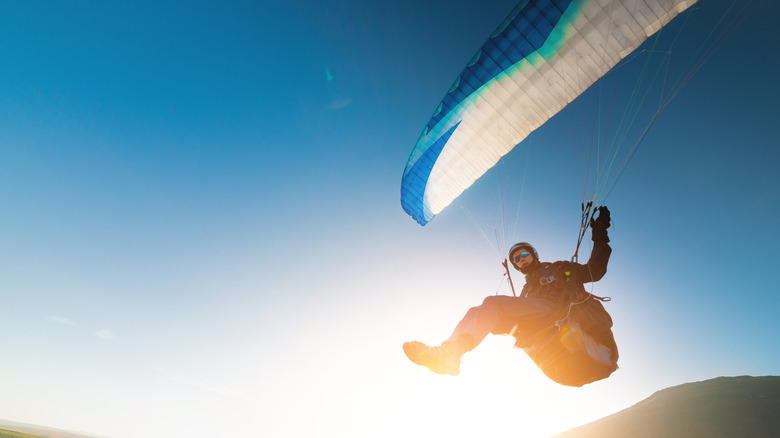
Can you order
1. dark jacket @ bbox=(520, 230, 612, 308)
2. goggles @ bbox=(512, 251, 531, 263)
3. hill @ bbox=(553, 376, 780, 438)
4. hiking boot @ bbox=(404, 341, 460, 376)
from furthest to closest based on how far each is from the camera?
hill @ bbox=(553, 376, 780, 438) → goggles @ bbox=(512, 251, 531, 263) → dark jacket @ bbox=(520, 230, 612, 308) → hiking boot @ bbox=(404, 341, 460, 376)

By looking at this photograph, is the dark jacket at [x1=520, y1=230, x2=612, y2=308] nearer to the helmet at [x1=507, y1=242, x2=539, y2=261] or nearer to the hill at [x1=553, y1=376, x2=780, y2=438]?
the helmet at [x1=507, y1=242, x2=539, y2=261]

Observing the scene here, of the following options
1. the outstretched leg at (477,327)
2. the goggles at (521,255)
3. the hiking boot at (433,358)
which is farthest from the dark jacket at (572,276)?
the hiking boot at (433,358)

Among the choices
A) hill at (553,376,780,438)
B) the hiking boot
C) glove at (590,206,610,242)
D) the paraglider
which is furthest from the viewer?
hill at (553,376,780,438)

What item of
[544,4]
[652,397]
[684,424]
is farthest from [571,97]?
[652,397]

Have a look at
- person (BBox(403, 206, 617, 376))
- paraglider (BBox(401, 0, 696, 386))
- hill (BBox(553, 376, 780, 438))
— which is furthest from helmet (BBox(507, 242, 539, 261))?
hill (BBox(553, 376, 780, 438))

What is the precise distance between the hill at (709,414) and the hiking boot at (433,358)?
6623cm

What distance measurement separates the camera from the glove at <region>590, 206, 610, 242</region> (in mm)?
4498

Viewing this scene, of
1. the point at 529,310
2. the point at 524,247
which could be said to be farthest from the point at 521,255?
the point at 529,310

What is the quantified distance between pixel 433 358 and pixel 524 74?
18.3 feet

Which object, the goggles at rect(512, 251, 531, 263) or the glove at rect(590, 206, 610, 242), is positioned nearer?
the glove at rect(590, 206, 610, 242)

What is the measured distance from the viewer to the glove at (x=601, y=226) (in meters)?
4.50

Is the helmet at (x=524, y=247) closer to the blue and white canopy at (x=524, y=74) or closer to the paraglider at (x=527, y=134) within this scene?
the paraglider at (x=527, y=134)

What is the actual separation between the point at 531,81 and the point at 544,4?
1.31 m

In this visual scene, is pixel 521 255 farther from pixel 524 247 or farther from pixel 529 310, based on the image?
pixel 529 310
